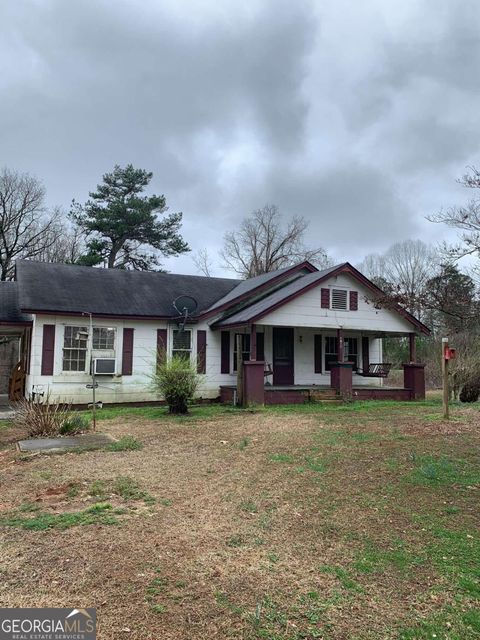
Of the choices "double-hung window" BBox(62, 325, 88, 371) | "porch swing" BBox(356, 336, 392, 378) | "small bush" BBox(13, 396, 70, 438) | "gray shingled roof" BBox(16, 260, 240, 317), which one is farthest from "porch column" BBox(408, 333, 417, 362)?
"small bush" BBox(13, 396, 70, 438)

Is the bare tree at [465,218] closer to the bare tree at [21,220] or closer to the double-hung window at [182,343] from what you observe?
the double-hung window at [182,343]

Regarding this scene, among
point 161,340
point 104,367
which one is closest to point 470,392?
point 161,340

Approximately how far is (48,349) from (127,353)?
2.32 m

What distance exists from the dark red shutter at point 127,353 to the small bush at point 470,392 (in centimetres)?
1056

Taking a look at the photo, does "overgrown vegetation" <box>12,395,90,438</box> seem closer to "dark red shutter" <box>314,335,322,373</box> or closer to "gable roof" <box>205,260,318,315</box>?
"gable roof" <box>205,260,318,315</box>

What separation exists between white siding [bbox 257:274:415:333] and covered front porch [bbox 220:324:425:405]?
45 cm

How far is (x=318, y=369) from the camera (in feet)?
56.7

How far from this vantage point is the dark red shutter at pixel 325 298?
15448mm

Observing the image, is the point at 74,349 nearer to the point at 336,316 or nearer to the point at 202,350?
the point at 202,350

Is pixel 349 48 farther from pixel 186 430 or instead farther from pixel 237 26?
pixel 186 430

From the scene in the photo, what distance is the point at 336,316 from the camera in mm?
15609

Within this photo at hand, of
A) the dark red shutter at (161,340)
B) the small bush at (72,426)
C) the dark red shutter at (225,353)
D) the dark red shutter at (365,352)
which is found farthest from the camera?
the dark red shutter at (365,352)

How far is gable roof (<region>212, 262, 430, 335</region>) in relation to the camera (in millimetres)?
14095

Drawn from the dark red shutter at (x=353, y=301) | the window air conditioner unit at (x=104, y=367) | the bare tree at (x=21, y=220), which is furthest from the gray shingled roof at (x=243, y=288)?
the bare tree at (x=21, y=220)
